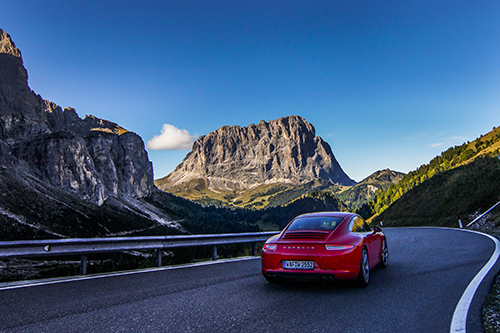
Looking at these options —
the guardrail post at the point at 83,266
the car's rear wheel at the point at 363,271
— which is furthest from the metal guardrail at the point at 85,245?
the car's rear wheel at the point at 363,271

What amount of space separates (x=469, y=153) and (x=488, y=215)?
9619 centimetres

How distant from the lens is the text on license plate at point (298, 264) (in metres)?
5.94

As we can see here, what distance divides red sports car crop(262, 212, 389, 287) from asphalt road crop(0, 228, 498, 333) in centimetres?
33

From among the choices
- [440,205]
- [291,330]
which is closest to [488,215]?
[440,205]

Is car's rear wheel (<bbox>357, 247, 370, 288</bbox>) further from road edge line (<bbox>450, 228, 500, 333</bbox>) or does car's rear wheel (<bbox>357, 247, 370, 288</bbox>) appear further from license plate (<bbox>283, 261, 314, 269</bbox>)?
road edge line (<bbox>450, 228, 500, 333</bbox>)

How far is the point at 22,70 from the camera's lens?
16512 cm

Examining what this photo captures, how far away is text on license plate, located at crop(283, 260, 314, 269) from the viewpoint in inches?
234

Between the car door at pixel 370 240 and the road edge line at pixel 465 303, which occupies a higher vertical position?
the car door at pixel 370 240

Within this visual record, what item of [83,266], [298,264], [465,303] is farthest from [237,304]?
[83,266]

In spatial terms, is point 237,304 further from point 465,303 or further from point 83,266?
point 83,266

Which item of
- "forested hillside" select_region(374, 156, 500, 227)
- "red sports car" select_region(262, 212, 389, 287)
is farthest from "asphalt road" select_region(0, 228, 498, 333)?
"forested hillside" select_region(374, 156, 500, 227)

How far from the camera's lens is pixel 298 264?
602cm

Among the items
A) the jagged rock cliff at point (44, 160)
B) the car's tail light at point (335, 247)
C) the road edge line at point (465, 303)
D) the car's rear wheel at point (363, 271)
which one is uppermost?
the jagged rock cliff at point (44, 160)

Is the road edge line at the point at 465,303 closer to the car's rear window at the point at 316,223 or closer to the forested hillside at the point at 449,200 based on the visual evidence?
the car's rear window at the point at 316,223
